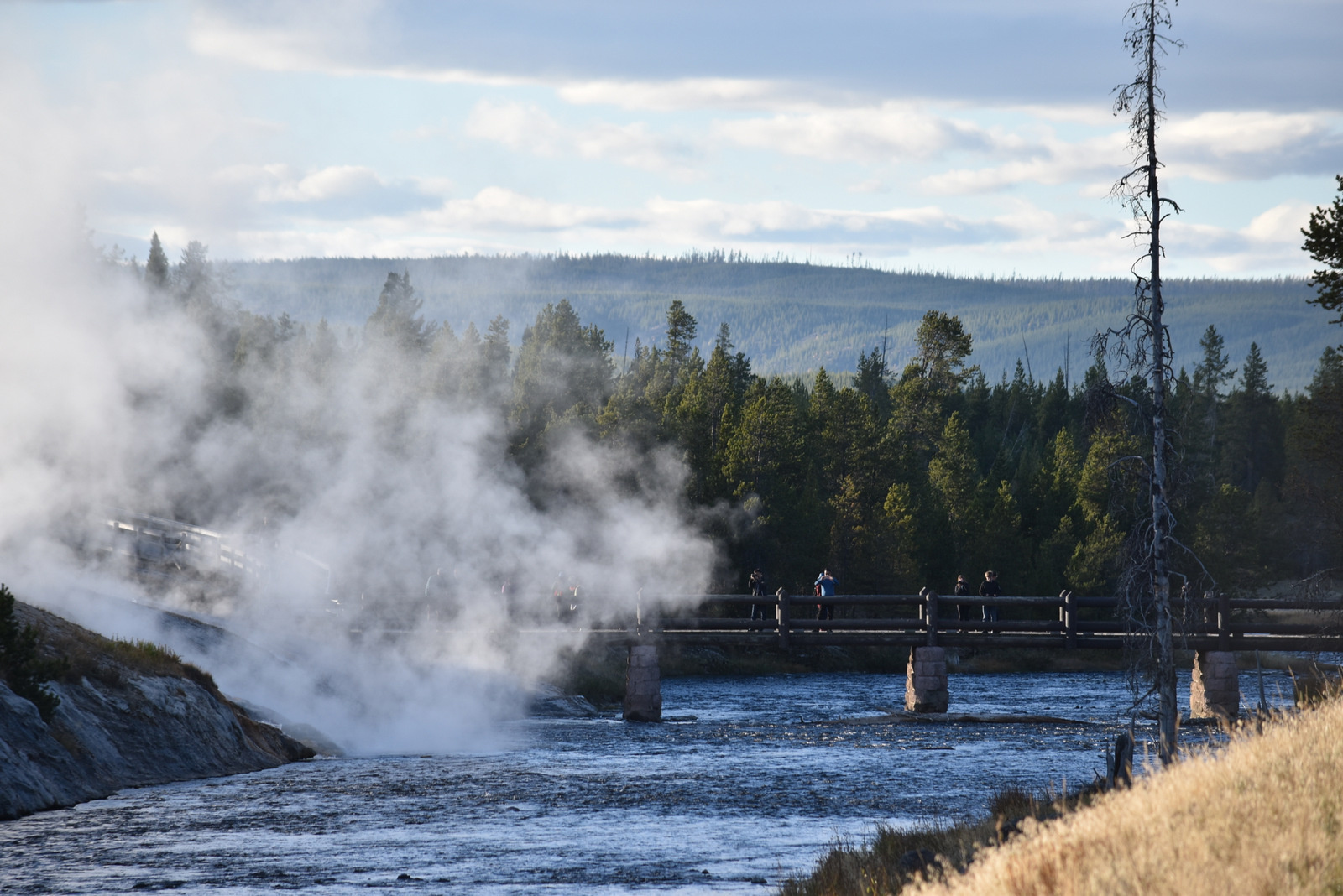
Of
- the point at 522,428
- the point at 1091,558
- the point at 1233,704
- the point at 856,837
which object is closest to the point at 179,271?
the point at 522,428

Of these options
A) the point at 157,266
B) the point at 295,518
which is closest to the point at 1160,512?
the point at 295,518

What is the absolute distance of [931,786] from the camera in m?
21.7

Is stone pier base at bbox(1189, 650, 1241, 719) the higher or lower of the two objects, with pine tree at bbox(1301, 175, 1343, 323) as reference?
lower

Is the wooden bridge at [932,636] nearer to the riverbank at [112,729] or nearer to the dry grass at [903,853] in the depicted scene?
the riverbank at [112,729]

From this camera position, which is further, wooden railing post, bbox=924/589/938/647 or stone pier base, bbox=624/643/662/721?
wooden railing post, bbox=924/589/938/647

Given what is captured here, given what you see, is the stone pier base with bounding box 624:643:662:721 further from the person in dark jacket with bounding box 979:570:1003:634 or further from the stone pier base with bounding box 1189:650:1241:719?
the stone pier base with bounding box 1189:650:1241:719

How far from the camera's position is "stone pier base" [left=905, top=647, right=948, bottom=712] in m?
35.1

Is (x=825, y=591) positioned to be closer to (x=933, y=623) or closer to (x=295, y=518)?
(x=933, y=623)

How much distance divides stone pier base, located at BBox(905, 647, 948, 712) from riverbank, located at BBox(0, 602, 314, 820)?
52.0 ft

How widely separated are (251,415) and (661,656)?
17.9m

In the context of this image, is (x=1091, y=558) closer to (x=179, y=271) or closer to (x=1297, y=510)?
(x=1297, y=510)

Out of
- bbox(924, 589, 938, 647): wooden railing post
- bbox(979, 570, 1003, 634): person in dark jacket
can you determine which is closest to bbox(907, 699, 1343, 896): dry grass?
bbox(924, 589, 938, 647): wooden railing post

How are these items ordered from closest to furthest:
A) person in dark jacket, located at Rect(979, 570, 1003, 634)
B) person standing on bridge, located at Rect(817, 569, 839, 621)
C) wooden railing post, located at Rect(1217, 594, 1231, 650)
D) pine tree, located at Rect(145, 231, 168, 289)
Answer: wooden railing post, located at Rect(1217, 594, 1231, 650) < person standing on bridge, located at Rect(817, 569, 839, 621) < person in dark jacket, located at Rect(979, 570, 1003, 634) < pine tree, located at Rect(145, 231, 168, 289)

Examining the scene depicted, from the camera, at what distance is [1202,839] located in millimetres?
8594
